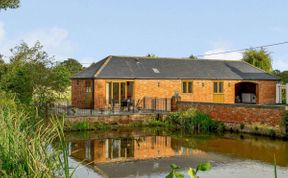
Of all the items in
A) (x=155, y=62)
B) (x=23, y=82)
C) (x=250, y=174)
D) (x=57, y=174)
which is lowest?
(x=250, y=174)

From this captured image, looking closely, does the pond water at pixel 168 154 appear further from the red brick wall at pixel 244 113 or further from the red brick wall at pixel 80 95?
the red brick wall at pixel 80 95

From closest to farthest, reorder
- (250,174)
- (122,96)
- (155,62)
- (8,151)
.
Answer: (8,151) → (250,174) → (122,96) → (155,62)

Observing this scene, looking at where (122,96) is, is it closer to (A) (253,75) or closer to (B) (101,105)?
(B) (101,105)

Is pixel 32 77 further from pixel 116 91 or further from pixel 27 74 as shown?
pixel 116 91

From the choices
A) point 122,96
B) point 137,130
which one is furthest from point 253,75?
point 137,130

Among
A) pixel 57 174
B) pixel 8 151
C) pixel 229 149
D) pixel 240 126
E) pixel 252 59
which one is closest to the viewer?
pixel 57 174

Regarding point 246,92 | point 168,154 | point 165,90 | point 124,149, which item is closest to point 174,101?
point 165,90

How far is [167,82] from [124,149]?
12.5 metres

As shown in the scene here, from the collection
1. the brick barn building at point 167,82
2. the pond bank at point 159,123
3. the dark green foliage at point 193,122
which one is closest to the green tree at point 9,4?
the pond bank at point 159,123

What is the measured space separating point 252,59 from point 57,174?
3830 centimetres

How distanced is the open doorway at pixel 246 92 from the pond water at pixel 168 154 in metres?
12.6

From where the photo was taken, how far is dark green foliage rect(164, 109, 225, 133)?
20188 millimetres

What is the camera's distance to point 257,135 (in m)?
18.1

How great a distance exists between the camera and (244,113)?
63.1 ft
